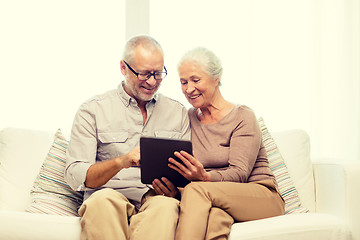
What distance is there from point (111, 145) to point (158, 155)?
14.7 inches

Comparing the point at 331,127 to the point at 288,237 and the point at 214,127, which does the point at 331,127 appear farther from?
the point at 288,237

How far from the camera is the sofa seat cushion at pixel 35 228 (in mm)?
1758

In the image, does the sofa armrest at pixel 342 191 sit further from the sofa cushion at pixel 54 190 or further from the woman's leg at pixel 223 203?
the sofa cushion at pixel 54 190

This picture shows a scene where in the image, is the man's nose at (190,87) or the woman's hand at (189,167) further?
the man's nose at (190,87)

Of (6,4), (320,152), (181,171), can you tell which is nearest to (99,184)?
(181,171)

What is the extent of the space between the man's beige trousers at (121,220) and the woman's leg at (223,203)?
6 cm

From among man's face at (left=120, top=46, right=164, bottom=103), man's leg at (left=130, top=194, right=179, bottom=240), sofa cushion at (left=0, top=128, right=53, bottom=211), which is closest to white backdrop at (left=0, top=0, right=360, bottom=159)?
sofa cushion at (left=0, top=128, right=53, bottom=211)

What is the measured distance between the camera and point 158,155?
192 cm

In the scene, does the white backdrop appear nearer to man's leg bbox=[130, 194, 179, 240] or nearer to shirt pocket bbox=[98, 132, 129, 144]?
shirt pocket bbox=[98, 132, 129, 144]

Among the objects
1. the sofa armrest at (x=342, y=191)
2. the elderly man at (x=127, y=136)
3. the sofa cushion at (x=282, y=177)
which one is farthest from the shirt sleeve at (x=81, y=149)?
the sofa armrest at (x=342, y=191)

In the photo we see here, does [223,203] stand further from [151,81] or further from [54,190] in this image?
[54,190]

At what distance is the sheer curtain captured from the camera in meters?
3.36

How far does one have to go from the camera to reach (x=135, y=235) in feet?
5.70

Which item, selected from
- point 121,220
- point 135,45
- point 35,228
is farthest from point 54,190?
point 135,45
